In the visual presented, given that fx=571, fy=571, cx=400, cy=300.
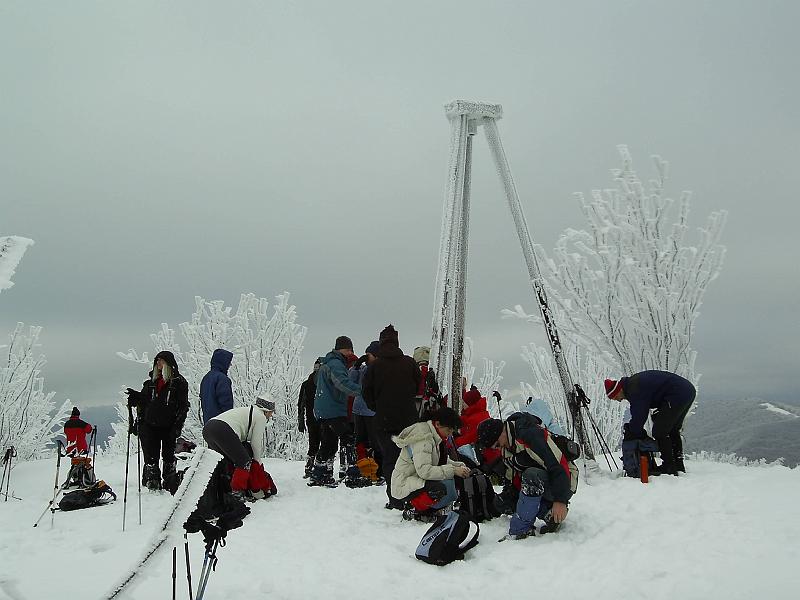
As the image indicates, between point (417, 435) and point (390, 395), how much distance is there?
2.70ft

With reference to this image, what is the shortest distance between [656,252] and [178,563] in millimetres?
7268

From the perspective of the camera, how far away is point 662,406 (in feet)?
21.5

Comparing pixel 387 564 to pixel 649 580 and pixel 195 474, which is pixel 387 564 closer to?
pixel 649 580

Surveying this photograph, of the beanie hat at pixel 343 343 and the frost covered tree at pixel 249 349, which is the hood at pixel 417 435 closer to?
the beanie hat at pixel 343 343

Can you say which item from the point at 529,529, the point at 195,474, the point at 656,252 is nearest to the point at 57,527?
the point at 195,474

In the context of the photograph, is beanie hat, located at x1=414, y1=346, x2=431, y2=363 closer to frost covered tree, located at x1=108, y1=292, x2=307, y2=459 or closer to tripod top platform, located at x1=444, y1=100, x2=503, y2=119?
tripod top platform, located at x1=444, y1=100, x2=503, y2=119

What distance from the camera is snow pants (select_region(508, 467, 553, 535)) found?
195 inches

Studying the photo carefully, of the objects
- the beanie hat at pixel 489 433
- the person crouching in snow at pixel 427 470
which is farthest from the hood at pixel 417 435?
the beanie hat at pixel 489 433

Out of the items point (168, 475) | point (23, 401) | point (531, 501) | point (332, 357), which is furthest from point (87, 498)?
point (23, 401)

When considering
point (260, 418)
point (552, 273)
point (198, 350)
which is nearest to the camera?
point (260, 418)

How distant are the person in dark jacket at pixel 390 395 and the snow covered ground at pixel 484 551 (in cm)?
65

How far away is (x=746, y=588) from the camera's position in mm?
3178

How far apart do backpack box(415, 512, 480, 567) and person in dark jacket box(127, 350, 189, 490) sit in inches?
145

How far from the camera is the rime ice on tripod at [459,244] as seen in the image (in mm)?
8609
